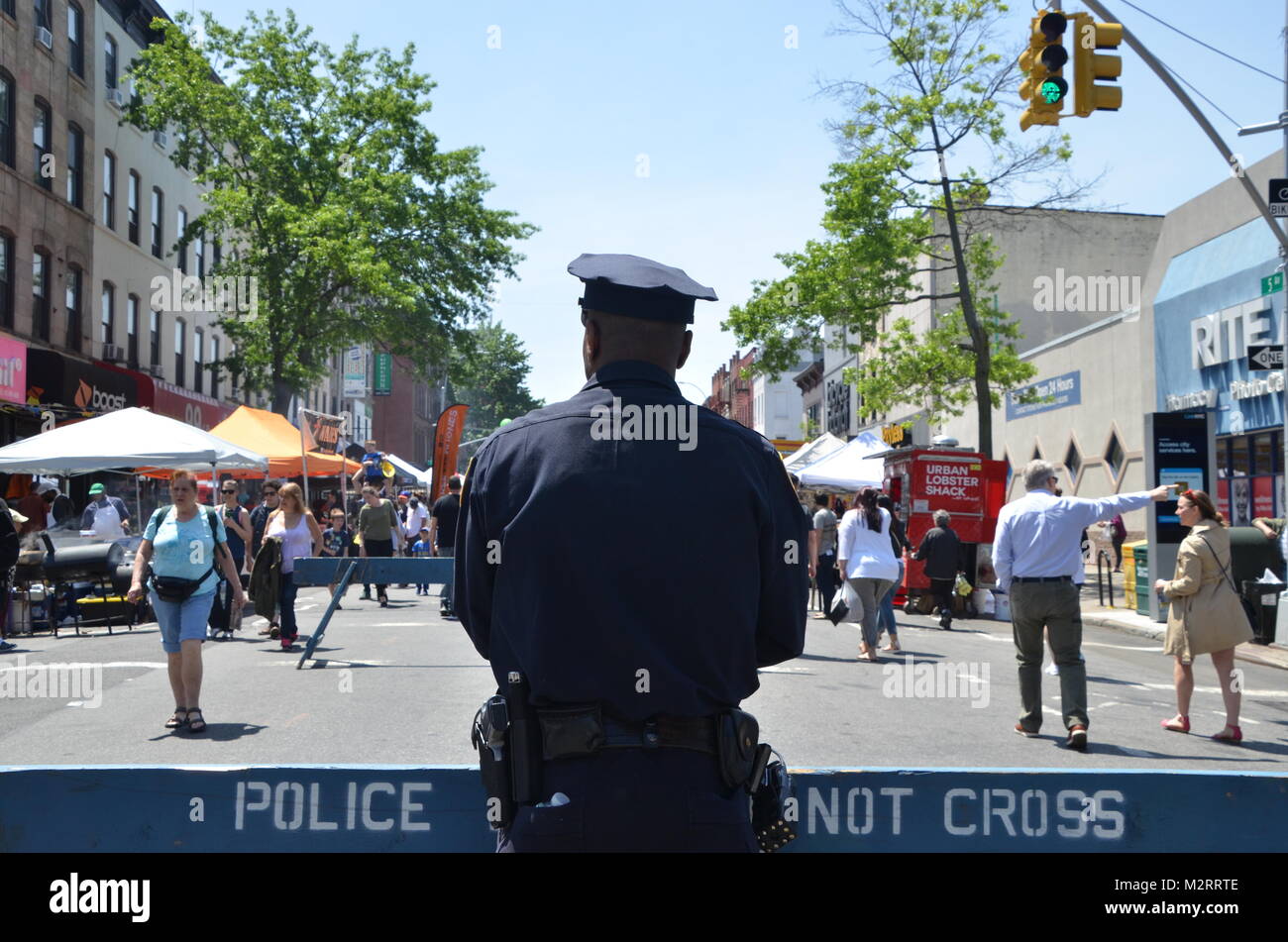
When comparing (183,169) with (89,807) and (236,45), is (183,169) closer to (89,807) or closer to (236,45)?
(236,45)

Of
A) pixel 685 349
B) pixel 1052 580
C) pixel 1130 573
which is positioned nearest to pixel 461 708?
pixel 1052 580

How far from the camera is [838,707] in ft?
34.4

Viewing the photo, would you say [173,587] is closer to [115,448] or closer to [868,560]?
[868,560]

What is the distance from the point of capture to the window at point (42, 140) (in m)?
28.3

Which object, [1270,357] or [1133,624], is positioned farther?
[1133,624]

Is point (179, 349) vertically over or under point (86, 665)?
over

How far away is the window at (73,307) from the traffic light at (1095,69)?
24.5 meters

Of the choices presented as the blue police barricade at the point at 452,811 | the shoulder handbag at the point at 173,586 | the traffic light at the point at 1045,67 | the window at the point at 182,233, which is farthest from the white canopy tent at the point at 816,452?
the blue police barricade at the point at 452,811

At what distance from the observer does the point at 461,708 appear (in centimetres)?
1004

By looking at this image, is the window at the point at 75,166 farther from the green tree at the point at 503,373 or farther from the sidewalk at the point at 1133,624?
the green tree at the point at 503,373

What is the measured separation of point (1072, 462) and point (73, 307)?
2508 cm

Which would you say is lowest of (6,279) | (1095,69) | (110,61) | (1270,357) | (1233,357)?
(1270,357)

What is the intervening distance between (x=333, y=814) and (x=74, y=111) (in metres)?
31.9
